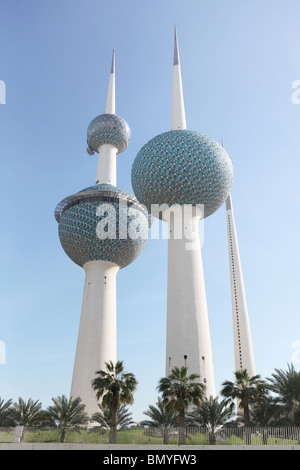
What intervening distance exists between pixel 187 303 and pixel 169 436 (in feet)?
57.1

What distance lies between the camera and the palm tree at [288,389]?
2916 cm

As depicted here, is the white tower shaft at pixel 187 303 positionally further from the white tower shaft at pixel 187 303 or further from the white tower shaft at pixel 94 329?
the white tower shaft at pixel 94 329

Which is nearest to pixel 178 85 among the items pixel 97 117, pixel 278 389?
pixel 97 117

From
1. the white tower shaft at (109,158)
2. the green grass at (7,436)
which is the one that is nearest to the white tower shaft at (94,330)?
the white tower shaft at (109,158)

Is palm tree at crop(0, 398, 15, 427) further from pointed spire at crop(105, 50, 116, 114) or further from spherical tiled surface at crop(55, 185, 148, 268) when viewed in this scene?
pointed spire at crop(105, 50, 116, 114)

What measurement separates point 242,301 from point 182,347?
26245 mm

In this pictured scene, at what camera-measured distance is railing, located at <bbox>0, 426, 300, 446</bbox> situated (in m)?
24.5

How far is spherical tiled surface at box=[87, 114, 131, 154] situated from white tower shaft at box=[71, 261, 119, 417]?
23.4 meters

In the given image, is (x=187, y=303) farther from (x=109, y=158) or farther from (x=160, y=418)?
(x=109, y=158)

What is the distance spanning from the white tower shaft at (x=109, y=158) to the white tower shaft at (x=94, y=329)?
15358 millimetres

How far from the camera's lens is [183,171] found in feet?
156

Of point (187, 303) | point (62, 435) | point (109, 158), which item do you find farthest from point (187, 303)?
point (109, 158)
